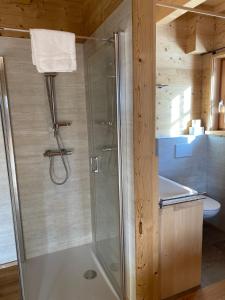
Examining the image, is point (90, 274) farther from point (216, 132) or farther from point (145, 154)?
point (216, 132)

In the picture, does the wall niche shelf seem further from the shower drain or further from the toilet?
the shower drain

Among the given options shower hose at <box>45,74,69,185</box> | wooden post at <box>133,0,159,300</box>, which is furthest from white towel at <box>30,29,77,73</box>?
shower hose at <box>45,74,69,185</box>

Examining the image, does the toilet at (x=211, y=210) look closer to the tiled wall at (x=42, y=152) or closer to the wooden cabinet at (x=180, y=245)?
the wooden cabinet at (x=180, y=245)

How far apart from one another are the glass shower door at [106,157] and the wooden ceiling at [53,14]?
0.40 metres

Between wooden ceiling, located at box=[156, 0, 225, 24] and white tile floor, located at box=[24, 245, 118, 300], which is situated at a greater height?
wooden ceiling, located at box=[156, 0, 225, 24]

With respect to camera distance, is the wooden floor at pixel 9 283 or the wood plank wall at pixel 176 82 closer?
the wooden floor at pixel 9 283

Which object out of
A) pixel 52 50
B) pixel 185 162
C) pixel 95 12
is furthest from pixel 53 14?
pixel 185 162

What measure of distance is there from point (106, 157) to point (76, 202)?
876mm

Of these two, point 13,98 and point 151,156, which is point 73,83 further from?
point 151,156

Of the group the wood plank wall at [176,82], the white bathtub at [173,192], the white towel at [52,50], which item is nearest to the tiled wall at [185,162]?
the wood plank wall at [176,82]

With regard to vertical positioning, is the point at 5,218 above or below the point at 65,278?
above

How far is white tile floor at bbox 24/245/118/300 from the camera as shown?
1976mm

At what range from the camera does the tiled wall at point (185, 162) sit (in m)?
2.87

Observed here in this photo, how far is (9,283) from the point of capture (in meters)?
2.12
